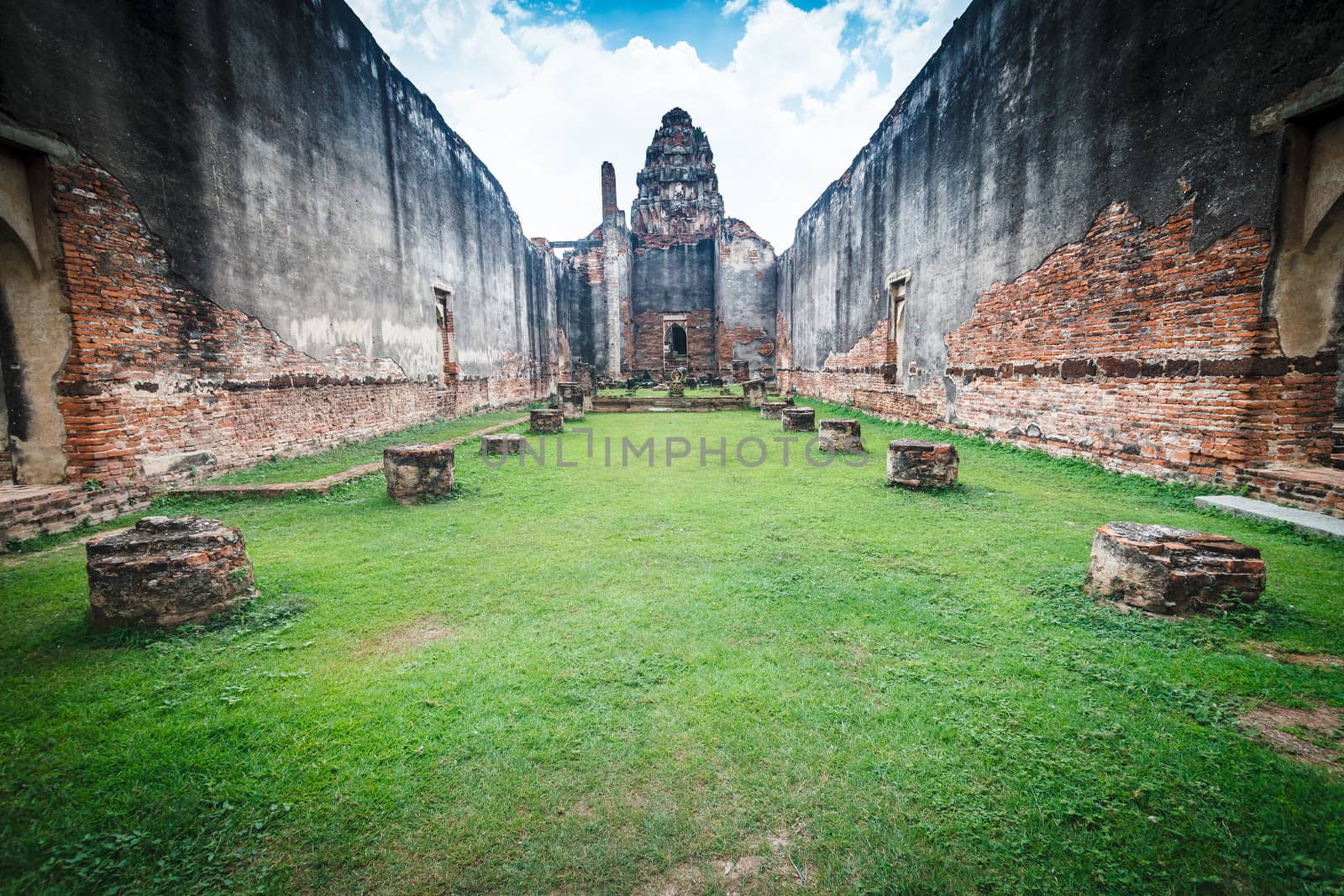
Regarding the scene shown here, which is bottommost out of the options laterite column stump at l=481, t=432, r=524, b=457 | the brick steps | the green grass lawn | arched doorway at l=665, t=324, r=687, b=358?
the green grass lawn

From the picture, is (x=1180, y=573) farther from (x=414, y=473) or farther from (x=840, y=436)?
(x=414, y=473)

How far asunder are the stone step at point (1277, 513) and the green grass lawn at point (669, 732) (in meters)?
0.33

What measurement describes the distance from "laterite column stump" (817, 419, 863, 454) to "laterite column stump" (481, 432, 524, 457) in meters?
5.02

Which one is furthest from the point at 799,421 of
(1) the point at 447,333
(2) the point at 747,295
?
(2) the point at 747,295

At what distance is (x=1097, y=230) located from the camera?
7.05 m

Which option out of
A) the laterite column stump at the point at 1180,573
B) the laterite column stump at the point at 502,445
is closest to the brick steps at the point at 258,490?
the laterite column stump at the point at 502,445

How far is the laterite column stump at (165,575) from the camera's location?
9.59 ft

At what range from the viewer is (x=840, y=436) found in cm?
875

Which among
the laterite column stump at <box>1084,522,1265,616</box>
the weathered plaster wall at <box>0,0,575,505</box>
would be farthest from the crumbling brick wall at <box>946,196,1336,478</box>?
the weathered plaster wall at <box>0,0,575,505</box>

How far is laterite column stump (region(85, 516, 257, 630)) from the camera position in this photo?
2922mm

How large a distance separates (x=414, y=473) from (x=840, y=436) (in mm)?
6307

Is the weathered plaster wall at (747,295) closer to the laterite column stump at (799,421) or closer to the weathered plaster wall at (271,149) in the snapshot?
the weathered plaster wall at (271,149)

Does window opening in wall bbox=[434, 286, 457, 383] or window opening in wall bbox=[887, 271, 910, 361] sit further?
window opening in wall bbox=[434, 286, 457, 383]

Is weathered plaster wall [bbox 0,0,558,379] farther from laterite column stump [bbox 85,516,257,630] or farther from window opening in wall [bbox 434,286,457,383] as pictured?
laterite column stump [bbox 85,516,257,630]
